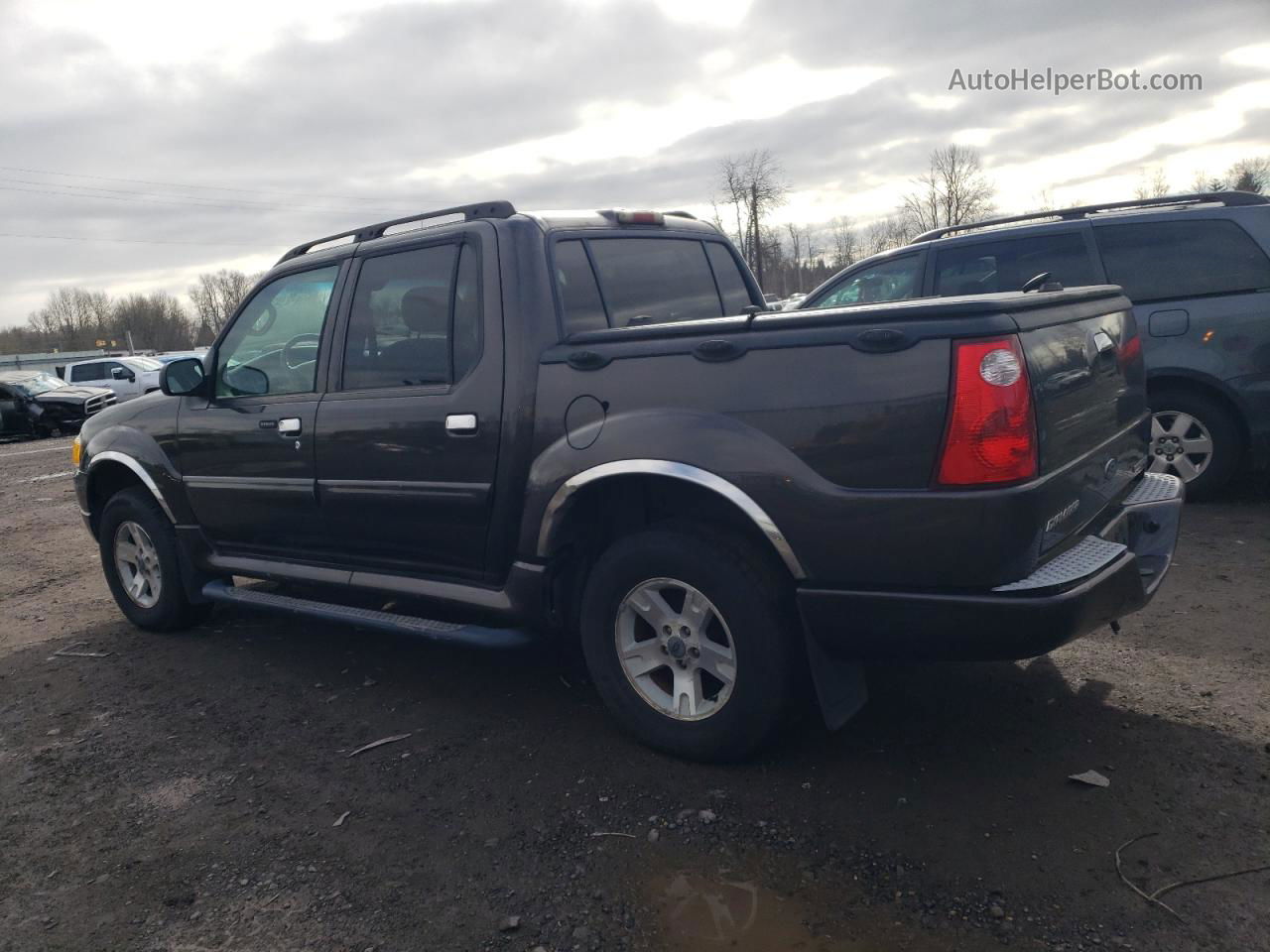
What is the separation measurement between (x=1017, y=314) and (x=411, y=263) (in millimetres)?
2464

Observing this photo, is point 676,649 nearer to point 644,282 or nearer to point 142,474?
point 644,282

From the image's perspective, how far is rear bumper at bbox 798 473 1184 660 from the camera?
2.73 metres

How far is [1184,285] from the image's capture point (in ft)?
20.4

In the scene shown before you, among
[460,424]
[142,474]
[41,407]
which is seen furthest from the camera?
[41,407]

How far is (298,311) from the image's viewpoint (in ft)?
15.0

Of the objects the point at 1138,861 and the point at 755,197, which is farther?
the point at 755,197

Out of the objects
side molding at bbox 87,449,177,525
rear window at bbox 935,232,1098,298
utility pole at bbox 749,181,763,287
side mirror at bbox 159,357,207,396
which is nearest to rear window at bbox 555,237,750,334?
side mirror at bbox 159,357,207,396

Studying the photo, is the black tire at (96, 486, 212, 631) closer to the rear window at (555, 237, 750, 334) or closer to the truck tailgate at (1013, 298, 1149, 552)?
the rear window at (555, 237, 750, 334)

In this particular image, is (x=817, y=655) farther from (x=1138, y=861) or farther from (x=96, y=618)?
(x=96, y=618)

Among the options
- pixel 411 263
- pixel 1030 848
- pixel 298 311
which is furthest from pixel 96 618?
pixel 1030 848

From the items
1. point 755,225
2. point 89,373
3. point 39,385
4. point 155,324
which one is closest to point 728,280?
point 39,385

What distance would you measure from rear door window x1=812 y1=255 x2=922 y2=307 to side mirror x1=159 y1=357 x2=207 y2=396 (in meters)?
4.22

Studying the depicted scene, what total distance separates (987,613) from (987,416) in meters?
0.56

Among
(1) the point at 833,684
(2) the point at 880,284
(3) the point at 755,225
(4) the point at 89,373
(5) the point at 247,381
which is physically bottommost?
(1) the point at 833,684
